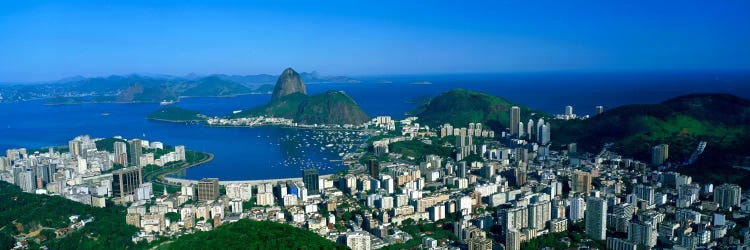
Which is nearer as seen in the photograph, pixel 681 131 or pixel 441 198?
pixel 441 198

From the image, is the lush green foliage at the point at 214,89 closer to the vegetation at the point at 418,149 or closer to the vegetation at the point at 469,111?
the vegetation at the point at 469,111

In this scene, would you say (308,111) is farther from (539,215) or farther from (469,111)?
(539,215)

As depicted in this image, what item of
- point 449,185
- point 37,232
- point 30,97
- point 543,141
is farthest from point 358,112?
point 30,97

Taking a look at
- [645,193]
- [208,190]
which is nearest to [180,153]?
[208,190]

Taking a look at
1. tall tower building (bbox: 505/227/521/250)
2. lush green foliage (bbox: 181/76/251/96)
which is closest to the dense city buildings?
tall tower building (bbox: 505/227/521/250)

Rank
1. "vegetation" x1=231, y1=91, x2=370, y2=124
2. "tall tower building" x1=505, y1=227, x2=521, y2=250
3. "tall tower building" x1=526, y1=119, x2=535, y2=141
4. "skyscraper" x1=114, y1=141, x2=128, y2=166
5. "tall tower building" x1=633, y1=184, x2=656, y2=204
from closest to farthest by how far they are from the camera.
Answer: "tall tower building" x1=505, y1=227, x2=521, y2=250 → "tall tower building" x1=633, y1=184, x2=656, y2=204 → "skyscraper" x1=114, y1=141, x2=128, y2=166 → "tall tower building" x1=526, y1=119, x2=535, y2=141 → "vegetation" x1=231, y1=91, x2=370, y2=124

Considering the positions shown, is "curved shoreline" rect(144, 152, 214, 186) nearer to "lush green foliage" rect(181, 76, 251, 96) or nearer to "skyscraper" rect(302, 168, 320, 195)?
"skyscraper" rect(302, 168, 320, 195)
